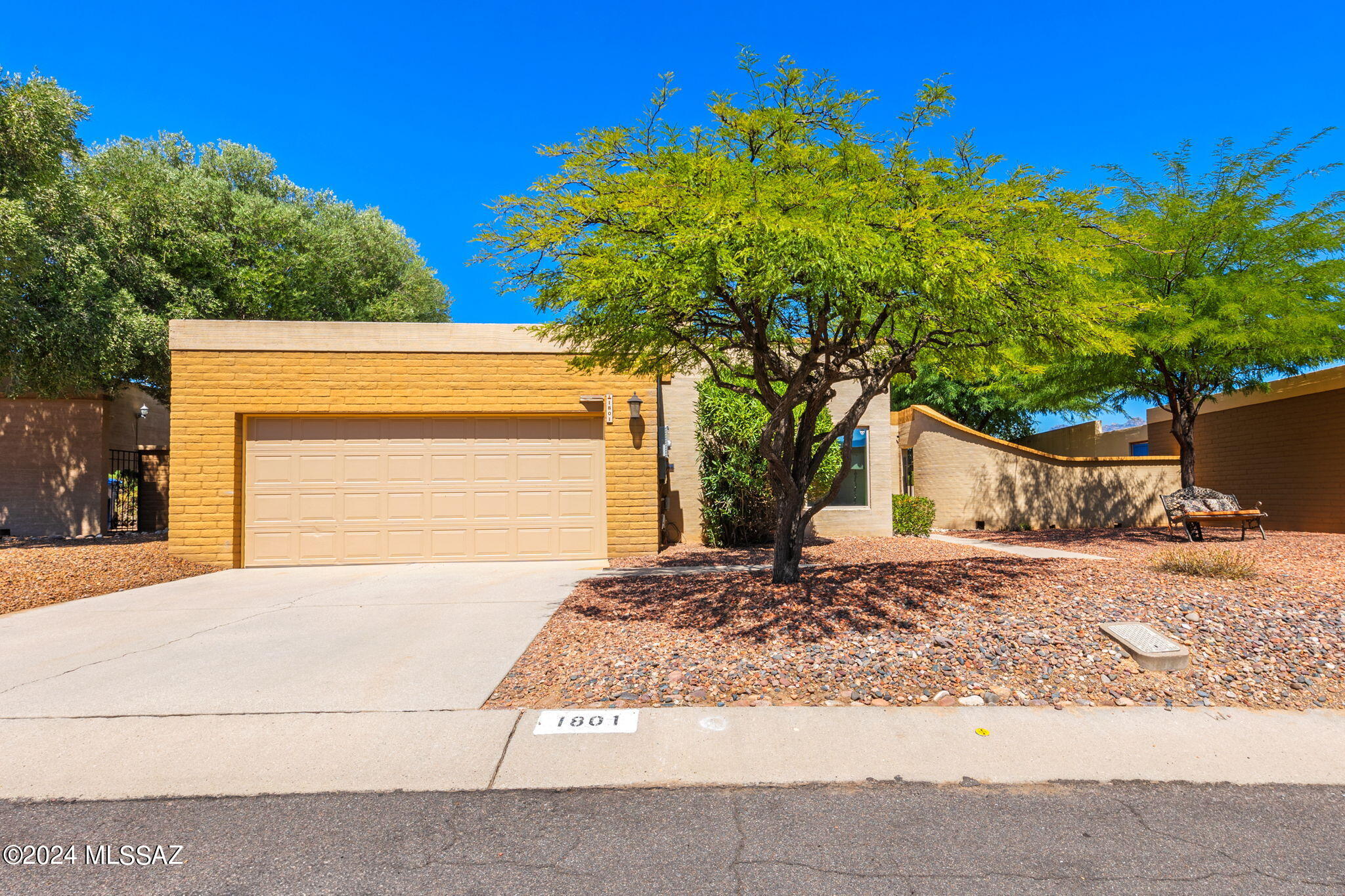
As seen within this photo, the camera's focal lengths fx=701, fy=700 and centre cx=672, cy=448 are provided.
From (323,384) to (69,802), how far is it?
26.7ft

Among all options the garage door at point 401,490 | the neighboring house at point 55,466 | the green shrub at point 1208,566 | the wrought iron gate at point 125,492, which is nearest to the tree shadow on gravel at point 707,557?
the garage door at point 401,490

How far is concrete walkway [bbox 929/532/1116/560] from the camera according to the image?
985 cm

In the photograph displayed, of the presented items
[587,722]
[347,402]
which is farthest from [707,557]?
[587,722]

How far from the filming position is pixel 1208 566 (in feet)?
23.8

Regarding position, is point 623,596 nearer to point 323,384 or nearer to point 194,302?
point 323,384

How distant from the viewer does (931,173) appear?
568 centimetres

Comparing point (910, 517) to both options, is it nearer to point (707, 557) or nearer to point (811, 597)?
point (707, 557)

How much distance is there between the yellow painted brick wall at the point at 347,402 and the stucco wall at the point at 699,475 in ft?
6.43

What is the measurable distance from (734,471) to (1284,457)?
11.9 m

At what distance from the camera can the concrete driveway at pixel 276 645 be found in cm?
476

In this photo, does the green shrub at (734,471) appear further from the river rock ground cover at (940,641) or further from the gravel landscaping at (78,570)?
the gravel landscaping at (78,570)

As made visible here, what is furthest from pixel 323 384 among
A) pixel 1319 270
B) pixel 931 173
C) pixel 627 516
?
pixel 1319 270

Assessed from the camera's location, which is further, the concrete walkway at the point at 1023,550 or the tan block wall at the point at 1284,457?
the tan block wall at the point at 1284,457

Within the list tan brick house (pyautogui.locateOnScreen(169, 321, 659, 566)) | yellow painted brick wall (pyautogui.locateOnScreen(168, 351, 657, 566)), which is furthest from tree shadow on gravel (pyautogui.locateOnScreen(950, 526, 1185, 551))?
tan brick house (pyautogui.locateOnScreen(169, 321, 659, 566))
